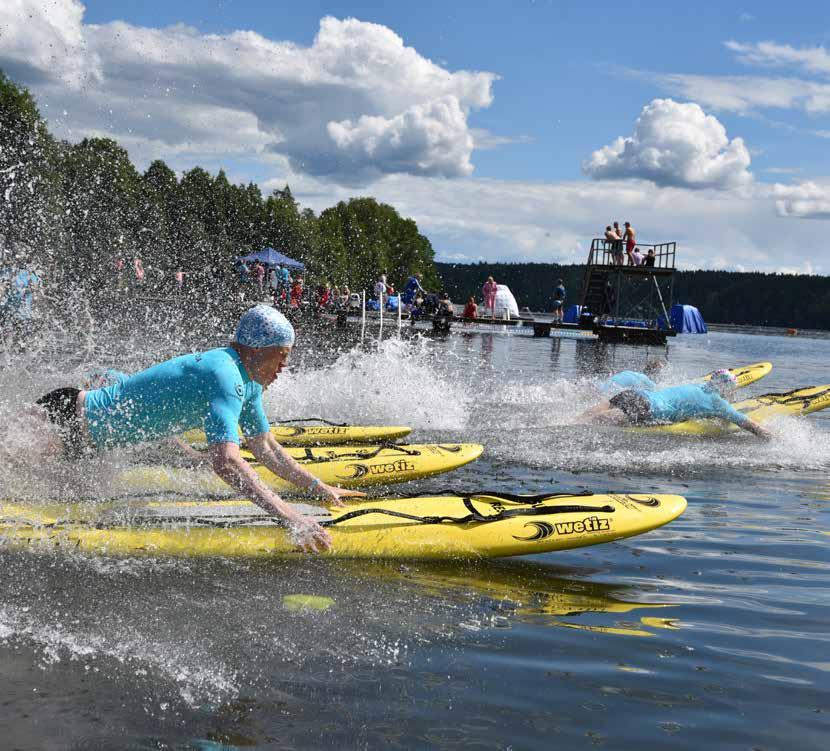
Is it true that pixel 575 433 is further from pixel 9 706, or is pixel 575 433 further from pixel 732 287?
pixel 732 287

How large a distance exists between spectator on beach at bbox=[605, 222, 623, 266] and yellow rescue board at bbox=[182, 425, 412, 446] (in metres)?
27.8

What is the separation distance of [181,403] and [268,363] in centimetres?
61

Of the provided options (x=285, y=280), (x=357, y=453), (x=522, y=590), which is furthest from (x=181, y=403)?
(x=285, y=280)

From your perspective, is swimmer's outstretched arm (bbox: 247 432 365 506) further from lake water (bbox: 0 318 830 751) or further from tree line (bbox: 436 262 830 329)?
tree line (bbox: 436 262 830 329)

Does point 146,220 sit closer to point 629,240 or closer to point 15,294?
point 629,240

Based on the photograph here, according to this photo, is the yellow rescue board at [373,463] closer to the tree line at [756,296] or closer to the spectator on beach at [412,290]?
the spectator on beach at [412,290]

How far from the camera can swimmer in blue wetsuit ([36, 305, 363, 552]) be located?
16.3ft

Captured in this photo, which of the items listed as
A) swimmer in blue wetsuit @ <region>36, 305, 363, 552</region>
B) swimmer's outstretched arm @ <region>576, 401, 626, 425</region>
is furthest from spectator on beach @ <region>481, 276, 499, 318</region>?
swimmer in blue wetsuit @ <region>36, 305, 363, 552</region>

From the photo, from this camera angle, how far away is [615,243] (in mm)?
35969

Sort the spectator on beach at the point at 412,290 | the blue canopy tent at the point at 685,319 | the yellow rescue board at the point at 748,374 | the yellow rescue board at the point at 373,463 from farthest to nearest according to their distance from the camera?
the blue canopy tent at the point at 685,319 → the spectator on beach at the point at 412,290 → the yellow rescue board at the point at 748,374 → the yellow rescue board at the point at 373,463

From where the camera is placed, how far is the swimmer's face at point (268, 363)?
5.17 metres

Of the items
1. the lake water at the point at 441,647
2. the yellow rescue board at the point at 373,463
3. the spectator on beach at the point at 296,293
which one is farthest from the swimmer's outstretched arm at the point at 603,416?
the spectator on beach at the point at 296,293

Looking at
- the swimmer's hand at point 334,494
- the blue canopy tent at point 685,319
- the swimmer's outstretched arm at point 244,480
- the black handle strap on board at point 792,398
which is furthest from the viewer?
the blue canopy tent at point 685,319

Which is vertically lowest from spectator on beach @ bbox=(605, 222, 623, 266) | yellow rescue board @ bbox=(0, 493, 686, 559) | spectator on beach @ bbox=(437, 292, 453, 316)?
yellow rescue board @ bbox=(0, 493, 686, 559)
